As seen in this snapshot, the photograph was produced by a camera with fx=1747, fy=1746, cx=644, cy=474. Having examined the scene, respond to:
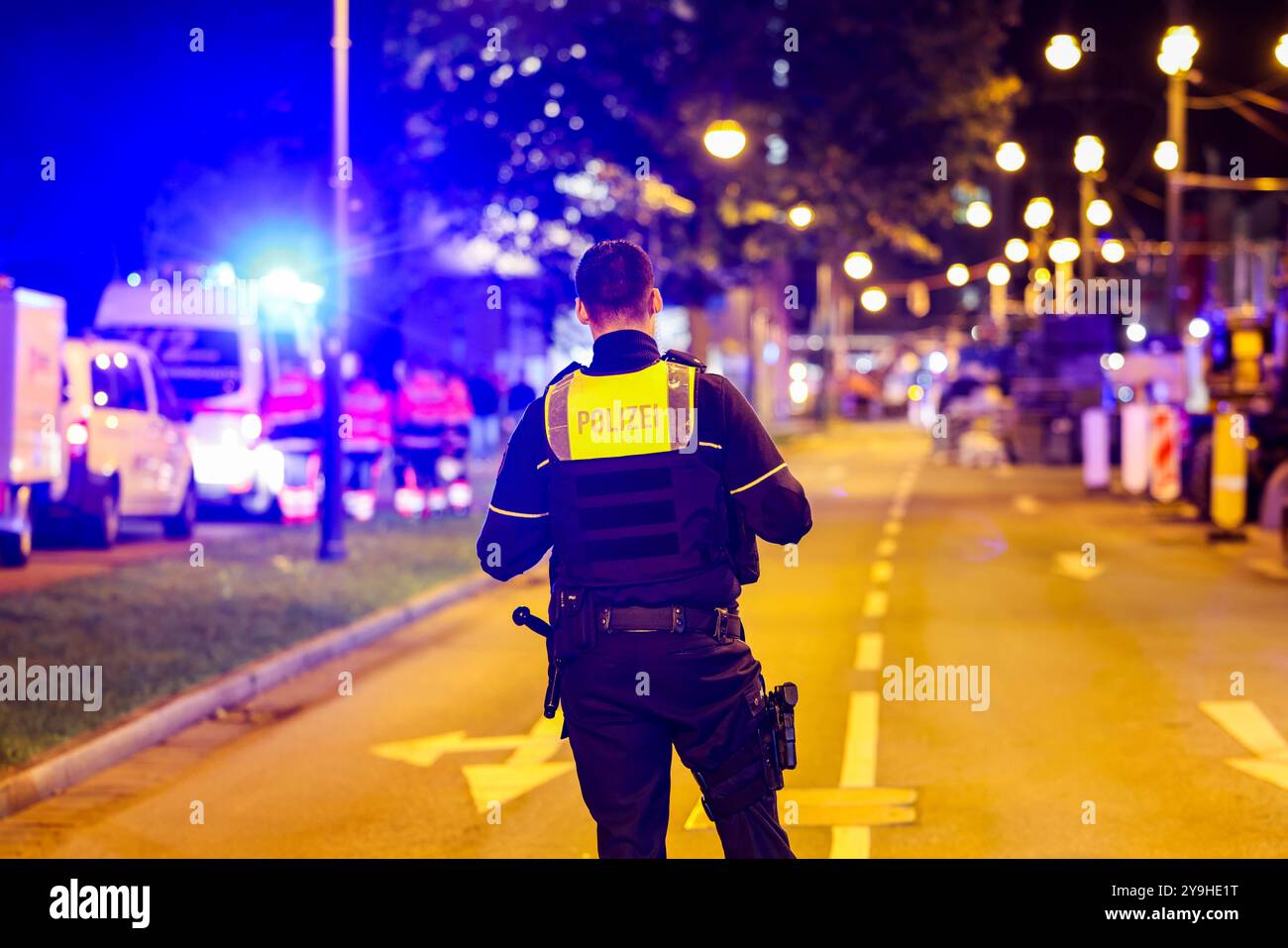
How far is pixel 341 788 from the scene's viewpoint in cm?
798

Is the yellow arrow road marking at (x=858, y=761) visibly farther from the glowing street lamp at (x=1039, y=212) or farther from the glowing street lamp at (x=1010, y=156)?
the glowing street lamp at (x=1039, y=212)

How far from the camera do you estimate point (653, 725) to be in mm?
4383

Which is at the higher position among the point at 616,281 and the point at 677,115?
the point at 677,115

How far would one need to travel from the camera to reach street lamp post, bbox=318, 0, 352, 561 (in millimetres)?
16922

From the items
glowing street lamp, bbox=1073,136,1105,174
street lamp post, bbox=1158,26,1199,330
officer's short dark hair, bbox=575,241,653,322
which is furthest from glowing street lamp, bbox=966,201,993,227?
officer's short dark hair, bbox=575,241,653,322

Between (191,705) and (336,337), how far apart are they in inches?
318

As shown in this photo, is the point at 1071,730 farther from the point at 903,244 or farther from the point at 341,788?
the point at 903,244

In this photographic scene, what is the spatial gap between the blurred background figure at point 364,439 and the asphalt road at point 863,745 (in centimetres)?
538

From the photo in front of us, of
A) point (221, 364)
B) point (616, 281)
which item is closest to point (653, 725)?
point (616, 281)

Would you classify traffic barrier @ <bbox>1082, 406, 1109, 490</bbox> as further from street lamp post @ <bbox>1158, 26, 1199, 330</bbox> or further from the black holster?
the black holster

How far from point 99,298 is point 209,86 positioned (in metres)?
3.51

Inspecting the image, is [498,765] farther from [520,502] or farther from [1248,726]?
[520,502]

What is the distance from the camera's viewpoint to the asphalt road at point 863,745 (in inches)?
273
